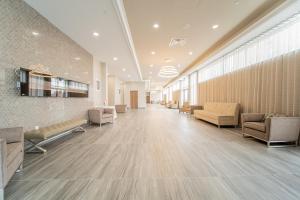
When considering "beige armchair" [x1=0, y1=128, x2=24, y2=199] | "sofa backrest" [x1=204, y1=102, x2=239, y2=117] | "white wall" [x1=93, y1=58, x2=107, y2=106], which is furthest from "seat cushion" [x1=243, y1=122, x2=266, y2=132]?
"white wall" [x1=93, y1=58, x2=107, y2=106]

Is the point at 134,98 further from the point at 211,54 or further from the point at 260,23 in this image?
the point at 260,23

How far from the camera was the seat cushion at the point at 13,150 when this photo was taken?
73.8 inches

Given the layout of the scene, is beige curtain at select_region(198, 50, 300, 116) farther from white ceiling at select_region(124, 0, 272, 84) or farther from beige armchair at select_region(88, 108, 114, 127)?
beige armchair at select_region(88, 108, 114, 127)

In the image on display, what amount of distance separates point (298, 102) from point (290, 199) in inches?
124

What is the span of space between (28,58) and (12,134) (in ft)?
6.55

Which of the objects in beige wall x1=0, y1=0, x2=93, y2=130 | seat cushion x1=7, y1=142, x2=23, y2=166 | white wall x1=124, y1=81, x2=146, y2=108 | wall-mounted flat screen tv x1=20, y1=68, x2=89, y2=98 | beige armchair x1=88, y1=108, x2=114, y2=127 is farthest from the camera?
white wall x1=124, y1=81, x2=146, y2=108

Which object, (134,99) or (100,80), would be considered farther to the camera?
(134,99)

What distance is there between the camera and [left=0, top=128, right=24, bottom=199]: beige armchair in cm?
163

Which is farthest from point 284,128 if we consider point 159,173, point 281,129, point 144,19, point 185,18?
point 144,19

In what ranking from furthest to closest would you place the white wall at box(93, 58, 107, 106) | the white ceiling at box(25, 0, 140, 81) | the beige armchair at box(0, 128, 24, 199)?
the white wall at box(93, 58, 107, 106) → the white ceiling at box(25, 0, 140, 81) → the beige armchair at box(0, 128, 24, 199)

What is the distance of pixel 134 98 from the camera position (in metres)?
17.8

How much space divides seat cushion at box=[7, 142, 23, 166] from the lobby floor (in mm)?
393

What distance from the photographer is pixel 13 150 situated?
2.02m

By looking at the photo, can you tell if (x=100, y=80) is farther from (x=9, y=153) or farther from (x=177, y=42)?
(x=9, y=153)
